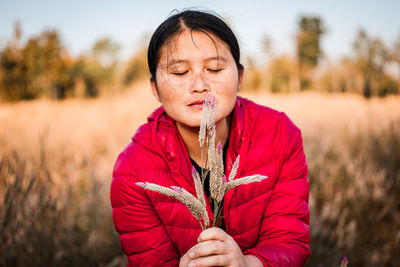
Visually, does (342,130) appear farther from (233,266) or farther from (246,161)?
(233,266)

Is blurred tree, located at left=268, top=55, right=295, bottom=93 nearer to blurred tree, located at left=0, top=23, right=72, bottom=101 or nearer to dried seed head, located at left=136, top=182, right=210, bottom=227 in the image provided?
blurred tree, located at left=0, top=23, right=72, bottom=101

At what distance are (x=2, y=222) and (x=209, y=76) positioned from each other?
1.46 m

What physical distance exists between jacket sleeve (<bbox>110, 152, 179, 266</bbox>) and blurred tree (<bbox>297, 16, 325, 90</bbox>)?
27.1 metres

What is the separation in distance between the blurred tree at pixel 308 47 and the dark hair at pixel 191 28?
26733mm

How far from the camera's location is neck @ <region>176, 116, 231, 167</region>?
5.23 feet

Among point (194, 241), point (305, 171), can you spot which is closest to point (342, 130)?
point (305, 171)

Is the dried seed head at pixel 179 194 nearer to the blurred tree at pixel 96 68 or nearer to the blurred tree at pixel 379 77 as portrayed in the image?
the blurred tree at pixel 379 77

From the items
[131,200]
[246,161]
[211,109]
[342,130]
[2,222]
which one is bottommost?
[342,130]

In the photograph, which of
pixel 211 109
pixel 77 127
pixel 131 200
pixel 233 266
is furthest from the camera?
pixel 77 127

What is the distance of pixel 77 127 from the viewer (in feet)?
24.3

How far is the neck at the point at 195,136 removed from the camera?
5.23 ft

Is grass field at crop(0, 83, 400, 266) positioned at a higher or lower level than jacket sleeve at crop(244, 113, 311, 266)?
A: lower

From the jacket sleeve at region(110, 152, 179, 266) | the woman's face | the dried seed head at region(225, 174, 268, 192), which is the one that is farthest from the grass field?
the dried seed head at region(225, 174, 268, 192)

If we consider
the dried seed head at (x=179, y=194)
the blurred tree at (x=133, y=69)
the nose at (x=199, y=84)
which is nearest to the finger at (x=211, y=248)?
the dried seed head at (x=179, y=194)
